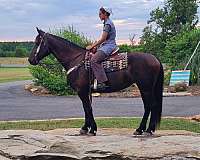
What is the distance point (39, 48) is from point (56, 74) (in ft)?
44.4

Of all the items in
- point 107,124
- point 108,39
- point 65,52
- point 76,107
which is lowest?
point 76,107

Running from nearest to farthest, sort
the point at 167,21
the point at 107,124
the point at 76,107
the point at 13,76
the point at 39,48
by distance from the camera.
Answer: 1. the point at 39,48
2. the point at 107,124
3. the point at 76,107
4. the point at 167,21
5. the point at 13,76

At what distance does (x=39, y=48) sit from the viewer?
10414 millimetres

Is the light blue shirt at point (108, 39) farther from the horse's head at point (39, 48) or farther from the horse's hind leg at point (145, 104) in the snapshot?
the horse's head at point (39, 48)

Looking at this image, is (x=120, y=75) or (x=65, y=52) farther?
(x=65, y=52)

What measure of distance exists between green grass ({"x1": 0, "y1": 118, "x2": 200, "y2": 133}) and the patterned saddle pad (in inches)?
113

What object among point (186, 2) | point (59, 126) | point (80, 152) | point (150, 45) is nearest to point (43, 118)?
point (59, 126)

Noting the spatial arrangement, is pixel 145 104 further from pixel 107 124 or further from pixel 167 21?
pixel 167 21

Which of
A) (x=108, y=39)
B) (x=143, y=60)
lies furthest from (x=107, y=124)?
(x=108, y=39)

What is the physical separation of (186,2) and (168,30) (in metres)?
2.34

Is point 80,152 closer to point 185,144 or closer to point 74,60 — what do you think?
point 185,144

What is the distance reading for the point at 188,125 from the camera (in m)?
12.7

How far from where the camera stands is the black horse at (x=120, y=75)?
9961 mm

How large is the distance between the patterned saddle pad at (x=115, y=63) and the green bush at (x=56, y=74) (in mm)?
12813
